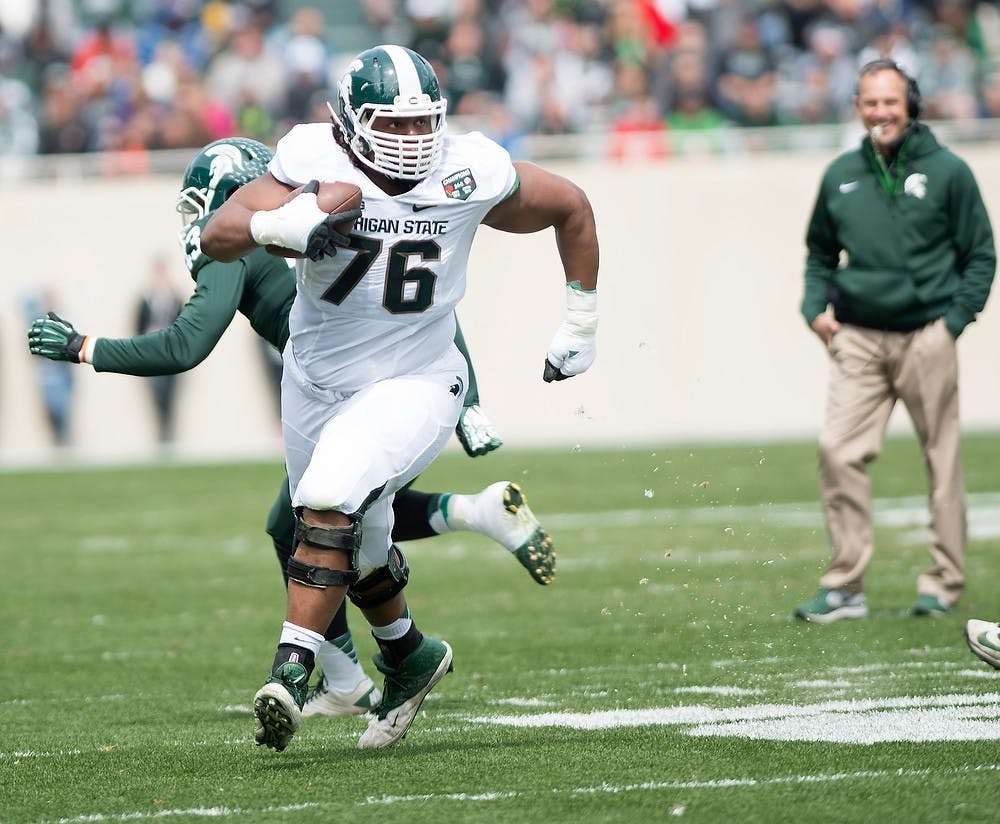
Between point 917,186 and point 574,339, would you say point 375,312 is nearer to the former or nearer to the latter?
point 574,339

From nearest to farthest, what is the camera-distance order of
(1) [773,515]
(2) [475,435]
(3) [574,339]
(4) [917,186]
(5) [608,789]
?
(5) [608,789], (3) [574,339], (2) [475,435], (4) [917,186], (1) [773,515]

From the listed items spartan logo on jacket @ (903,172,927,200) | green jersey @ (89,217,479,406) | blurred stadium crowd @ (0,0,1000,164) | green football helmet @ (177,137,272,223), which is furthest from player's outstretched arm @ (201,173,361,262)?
blurred stadium crowd @ (0,0,1000,164)

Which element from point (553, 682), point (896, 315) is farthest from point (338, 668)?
point (896, 315)

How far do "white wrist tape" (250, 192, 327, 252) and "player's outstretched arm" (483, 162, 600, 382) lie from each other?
66cm

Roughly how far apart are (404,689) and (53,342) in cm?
130

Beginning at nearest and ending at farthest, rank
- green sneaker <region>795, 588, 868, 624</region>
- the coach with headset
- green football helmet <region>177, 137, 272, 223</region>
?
1. green football helmet <region>177, 137, 272, 223</region>
2. green sneaker <region>795, 588, 868, 624</region>
3. the coach with headset

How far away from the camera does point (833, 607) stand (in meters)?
6.52

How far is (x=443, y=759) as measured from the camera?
4230 millimetres

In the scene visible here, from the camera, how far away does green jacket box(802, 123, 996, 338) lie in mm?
6605

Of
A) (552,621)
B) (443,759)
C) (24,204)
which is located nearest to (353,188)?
(443,759)

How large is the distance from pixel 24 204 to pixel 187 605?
10.7m

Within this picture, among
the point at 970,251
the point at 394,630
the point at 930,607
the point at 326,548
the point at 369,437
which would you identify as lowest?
the point at 930,607

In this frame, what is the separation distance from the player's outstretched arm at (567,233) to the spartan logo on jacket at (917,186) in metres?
2.21

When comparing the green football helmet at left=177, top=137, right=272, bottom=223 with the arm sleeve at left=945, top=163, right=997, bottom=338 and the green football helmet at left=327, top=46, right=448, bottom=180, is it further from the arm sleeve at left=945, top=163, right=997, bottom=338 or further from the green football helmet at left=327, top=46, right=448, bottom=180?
the arm sleeve at left=945, top=163, right=997, bottom=338
